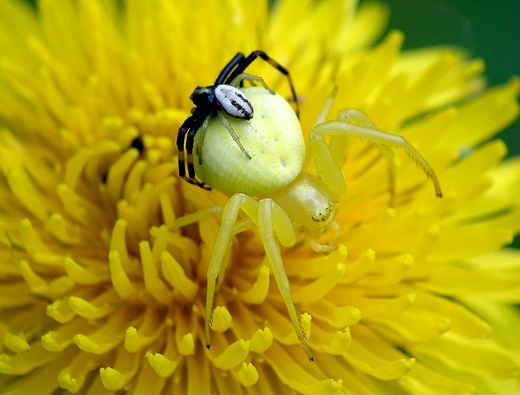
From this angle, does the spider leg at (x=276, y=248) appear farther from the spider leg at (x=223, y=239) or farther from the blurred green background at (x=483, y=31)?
the blurred green background at (x=483, y=31)

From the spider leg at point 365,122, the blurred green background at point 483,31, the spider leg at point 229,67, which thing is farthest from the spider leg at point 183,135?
the blurred green background at point 483,31

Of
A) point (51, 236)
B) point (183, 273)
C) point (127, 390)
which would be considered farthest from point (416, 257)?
point (51, 236)

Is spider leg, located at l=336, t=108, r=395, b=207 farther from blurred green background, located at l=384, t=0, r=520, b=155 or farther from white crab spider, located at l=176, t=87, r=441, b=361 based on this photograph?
blurred green background, located at l=384, t=0, r=520, b=155

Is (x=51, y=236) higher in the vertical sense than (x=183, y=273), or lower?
higher

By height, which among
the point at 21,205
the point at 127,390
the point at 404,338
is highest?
the point at 21,205

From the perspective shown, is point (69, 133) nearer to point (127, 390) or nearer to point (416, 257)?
point (127, 390)
